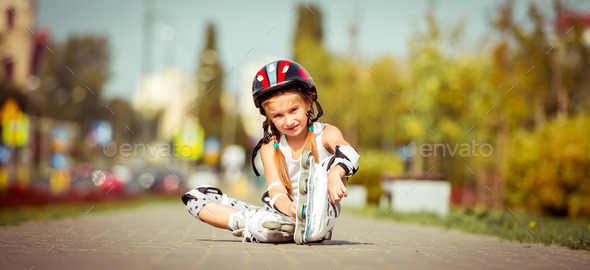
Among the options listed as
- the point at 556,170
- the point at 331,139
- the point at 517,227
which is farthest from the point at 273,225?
the point at 556,170

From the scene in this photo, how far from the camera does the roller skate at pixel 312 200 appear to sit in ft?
19.2

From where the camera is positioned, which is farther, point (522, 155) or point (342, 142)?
point (522, 155)

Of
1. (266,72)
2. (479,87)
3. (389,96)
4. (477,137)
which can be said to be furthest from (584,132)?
(389,96)

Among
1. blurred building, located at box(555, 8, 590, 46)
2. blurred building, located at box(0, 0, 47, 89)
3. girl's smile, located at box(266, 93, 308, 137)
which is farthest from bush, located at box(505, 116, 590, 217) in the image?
blurred building, located at box(0, 0, 47, 89)

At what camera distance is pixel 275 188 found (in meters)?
6.61

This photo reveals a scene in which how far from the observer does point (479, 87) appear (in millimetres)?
24188

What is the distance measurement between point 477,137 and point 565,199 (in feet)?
41.3

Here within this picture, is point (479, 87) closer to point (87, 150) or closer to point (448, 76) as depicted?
point (448, 76)

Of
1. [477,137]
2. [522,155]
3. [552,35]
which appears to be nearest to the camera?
[522,155]

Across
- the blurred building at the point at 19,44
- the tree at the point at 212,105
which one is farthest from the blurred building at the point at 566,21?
the tree at the point at 212,105

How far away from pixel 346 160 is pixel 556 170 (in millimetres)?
10095

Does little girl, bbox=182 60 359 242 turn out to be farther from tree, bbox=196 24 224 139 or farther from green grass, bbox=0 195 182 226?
tree, bbox=196 24 224 139

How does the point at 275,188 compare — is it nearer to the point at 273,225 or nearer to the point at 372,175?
the point at 273,225

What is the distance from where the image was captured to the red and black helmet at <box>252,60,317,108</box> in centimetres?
649
